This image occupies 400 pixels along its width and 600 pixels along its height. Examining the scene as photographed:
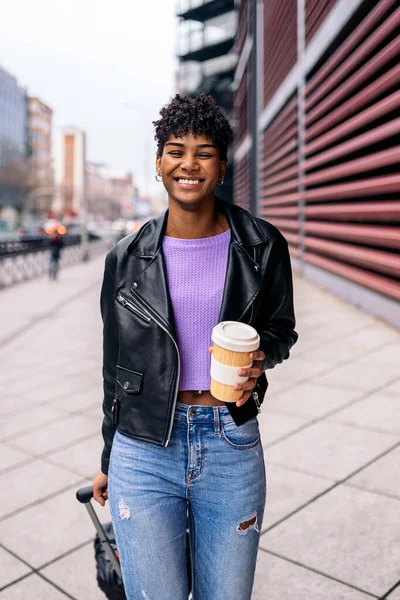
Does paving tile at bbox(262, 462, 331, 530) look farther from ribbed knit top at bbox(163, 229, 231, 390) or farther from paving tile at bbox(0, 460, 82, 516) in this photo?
ribbed knit top at bbox(163, 229, 231, 390)

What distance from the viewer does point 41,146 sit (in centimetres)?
15225

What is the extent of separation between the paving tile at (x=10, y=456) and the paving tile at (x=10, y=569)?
1469mm

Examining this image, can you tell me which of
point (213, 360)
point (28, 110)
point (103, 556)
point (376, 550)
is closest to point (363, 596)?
point (376, 550)

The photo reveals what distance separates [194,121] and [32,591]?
2.76 m

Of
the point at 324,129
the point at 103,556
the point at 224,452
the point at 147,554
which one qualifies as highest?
the point at 324,129

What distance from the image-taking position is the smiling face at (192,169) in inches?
84.0

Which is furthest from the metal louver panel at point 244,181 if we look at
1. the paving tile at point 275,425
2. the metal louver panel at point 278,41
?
the paving tile at point 275,425

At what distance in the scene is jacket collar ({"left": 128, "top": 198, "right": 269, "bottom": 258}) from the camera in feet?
7.22

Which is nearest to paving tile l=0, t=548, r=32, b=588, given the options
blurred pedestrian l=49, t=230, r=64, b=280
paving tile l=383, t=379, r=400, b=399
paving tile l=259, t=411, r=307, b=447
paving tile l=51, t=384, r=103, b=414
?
paving tile l=259, t=411, r=307, b=447

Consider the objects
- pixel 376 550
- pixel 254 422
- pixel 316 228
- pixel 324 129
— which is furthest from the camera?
pixel 316 228

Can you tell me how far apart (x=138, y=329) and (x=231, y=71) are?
160 feet

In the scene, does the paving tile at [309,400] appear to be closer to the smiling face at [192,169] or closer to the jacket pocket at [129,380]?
the jacket pocket at [129,380]

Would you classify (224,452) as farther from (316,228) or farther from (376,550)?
(316,228)

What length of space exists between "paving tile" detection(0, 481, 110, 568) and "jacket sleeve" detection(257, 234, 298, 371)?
2.44 metres
